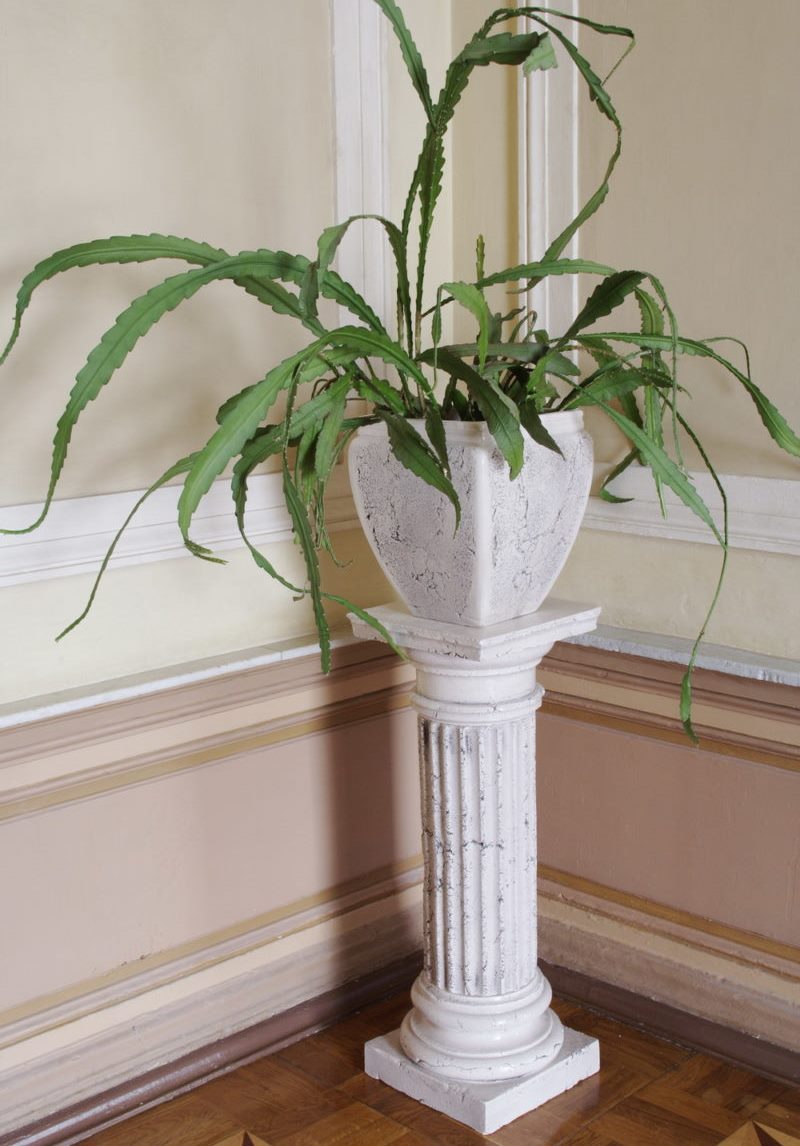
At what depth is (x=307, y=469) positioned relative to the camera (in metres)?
1.78

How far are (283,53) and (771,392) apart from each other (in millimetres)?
974

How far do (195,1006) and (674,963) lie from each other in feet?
2.73

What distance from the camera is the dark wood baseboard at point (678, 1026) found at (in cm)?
206

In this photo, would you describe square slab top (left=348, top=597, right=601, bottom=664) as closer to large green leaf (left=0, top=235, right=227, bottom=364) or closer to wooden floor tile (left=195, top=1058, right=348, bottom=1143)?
large green leaf (left=0, top=235, right=227, bottom=364)

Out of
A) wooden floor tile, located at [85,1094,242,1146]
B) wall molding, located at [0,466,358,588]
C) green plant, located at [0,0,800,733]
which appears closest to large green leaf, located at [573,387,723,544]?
green plant, located at [0,0,800,733]

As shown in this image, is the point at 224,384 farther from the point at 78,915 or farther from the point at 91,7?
the point at 78,915

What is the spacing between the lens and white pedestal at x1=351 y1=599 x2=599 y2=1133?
6.27 ft

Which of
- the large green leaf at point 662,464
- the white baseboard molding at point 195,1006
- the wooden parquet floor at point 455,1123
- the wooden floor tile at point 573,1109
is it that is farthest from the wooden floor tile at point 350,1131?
the large green leaf at point 662,464

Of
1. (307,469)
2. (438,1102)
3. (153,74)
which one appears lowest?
(438,1102)

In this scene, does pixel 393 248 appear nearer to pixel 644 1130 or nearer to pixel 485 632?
pixel 485 632

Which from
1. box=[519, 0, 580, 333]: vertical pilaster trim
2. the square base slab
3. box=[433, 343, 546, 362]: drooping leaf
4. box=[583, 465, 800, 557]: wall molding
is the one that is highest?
box=[519, 0, 580, 333]: vertical pilaster trim

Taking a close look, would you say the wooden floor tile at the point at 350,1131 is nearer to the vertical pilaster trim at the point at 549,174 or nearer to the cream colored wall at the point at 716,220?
the cream colored wall at the point at 716,220

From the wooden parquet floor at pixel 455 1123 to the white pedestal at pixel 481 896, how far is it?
0.05 m

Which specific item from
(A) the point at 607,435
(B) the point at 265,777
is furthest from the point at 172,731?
(A) the point at 607,435
